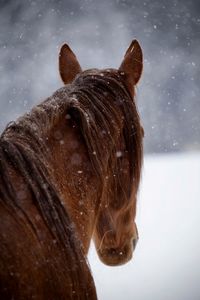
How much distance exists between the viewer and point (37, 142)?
89 cm

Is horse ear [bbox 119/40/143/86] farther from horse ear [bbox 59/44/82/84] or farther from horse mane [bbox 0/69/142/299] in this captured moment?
horse ear [bbox 59/44/82/84]

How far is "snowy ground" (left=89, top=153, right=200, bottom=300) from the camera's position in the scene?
28.4 feet

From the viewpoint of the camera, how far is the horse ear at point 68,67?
5.01 ft

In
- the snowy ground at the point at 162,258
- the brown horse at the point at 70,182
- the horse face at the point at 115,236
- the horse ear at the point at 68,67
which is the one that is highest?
the horse ear at the point at 68,67

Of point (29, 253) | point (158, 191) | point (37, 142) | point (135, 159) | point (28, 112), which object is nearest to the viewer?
point (29, 253)

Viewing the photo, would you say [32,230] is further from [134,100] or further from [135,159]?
[134,100]

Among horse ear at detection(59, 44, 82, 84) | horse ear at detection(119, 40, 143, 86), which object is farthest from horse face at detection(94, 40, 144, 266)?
horse ear at detection(59, 44, 82, 84)

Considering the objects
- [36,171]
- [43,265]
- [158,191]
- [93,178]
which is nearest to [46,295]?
[43,265]

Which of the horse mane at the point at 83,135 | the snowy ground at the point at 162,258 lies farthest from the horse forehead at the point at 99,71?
the snowy ground at the point at 162,258

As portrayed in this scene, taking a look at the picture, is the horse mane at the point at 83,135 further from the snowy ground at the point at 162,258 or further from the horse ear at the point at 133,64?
the snowy ground at the point at 162,258

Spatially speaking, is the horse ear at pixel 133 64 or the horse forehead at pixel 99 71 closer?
the horse forehead at pixel 99 71

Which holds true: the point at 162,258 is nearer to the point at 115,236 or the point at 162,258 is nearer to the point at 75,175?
the point at 115,236

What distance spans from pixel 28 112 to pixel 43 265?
17.1 inches

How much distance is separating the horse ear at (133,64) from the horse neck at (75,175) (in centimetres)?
44
